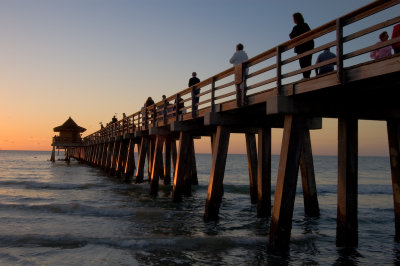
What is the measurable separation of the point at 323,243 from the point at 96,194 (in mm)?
12804

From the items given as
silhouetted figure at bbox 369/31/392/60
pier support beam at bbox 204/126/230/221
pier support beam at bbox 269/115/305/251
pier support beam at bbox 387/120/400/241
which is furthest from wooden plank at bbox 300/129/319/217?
pier support beam at bbox 269/115/305/251

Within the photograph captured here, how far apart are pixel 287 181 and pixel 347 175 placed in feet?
3.79

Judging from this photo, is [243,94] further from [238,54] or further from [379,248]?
[379,248]

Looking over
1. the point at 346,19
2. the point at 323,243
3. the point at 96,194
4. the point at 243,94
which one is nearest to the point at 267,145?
the point at 243,94

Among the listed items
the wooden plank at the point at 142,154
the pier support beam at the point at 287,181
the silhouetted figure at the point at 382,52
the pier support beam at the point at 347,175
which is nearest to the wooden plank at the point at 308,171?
the pier support beam at the point at 347,175

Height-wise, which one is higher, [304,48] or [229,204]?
[304,48]

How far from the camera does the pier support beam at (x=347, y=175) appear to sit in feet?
22.9

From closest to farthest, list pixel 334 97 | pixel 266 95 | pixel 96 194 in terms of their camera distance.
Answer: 1. pixel 334 97
2. pixel 266 95
3. pixel 96 194

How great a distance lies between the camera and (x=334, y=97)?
6992 mm

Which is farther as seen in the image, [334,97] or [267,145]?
[267,145]

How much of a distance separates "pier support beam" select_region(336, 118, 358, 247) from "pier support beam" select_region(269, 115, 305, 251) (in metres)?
0.84

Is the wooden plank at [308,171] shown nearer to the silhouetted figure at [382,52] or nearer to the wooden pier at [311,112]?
the wooden pier at [311,112]

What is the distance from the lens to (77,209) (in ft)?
45.4

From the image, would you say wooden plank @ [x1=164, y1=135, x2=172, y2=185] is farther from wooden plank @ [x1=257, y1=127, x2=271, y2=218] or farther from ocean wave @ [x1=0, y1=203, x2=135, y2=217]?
wooden plank @ [x1=257, y1=127, x2=271, y2=218]
